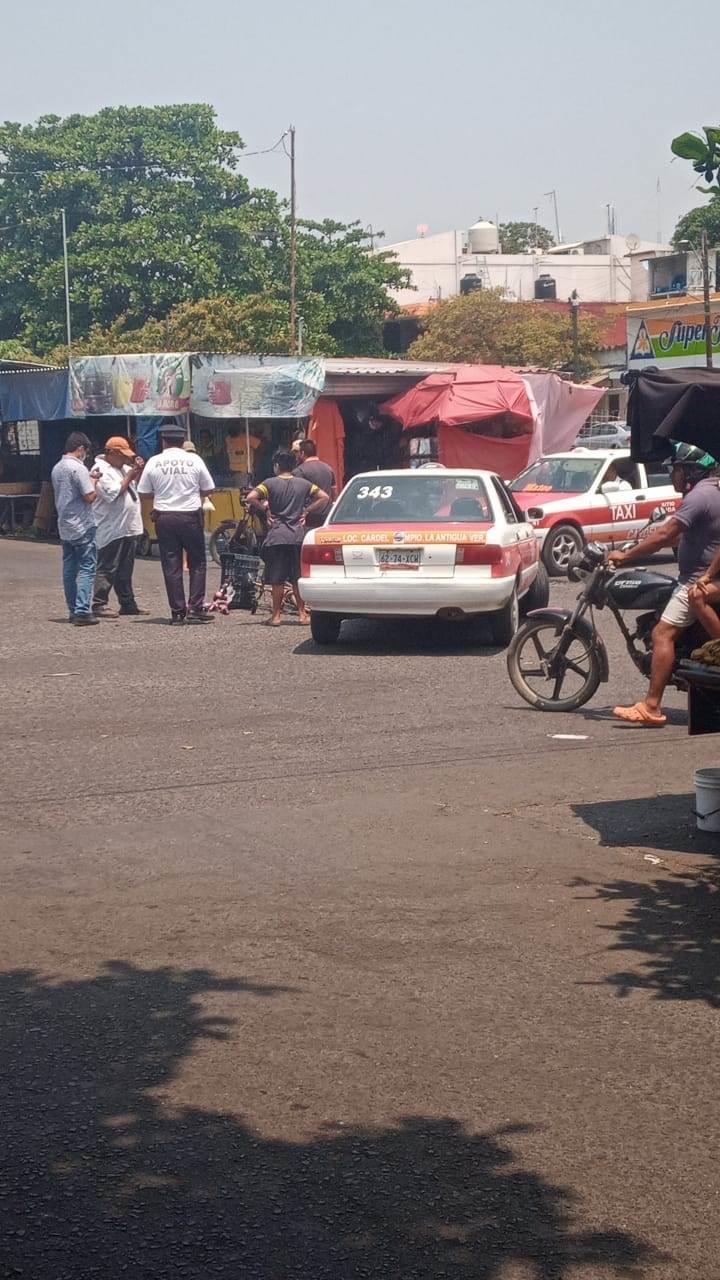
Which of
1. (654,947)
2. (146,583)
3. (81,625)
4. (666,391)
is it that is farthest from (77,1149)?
(146,583)

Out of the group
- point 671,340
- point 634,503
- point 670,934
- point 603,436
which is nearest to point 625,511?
point 634,503

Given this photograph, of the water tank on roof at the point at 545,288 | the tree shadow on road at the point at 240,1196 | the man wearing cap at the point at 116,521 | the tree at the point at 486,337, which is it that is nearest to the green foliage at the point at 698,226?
the water tank on roof at the point at 545,288

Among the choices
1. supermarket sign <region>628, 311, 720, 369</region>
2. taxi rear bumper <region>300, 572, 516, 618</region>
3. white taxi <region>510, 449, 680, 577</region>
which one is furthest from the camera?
supermarket sign <region>628, 311, 720, 369</region>

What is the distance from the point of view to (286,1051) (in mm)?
4539

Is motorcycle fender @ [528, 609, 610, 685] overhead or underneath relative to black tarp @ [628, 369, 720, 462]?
A: underneath

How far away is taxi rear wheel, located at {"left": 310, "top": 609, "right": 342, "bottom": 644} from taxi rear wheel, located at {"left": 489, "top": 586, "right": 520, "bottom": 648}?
1.36 meters

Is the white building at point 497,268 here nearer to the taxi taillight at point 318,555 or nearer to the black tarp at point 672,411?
the taxi taillight at point 318,555

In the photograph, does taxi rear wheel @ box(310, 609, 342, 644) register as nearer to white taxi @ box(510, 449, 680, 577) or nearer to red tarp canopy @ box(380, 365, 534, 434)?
white taxi @ box(510, 449, 680, 577)

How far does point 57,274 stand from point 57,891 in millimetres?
50928

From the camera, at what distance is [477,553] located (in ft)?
42.1

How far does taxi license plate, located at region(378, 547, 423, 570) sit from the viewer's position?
12.9 metres

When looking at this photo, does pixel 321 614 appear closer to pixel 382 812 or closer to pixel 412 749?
pixel 412 749

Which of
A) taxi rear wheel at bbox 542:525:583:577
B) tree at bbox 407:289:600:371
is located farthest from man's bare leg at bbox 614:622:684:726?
tree at bbox 407:289:600:371

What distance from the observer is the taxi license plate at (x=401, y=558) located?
12.9m
